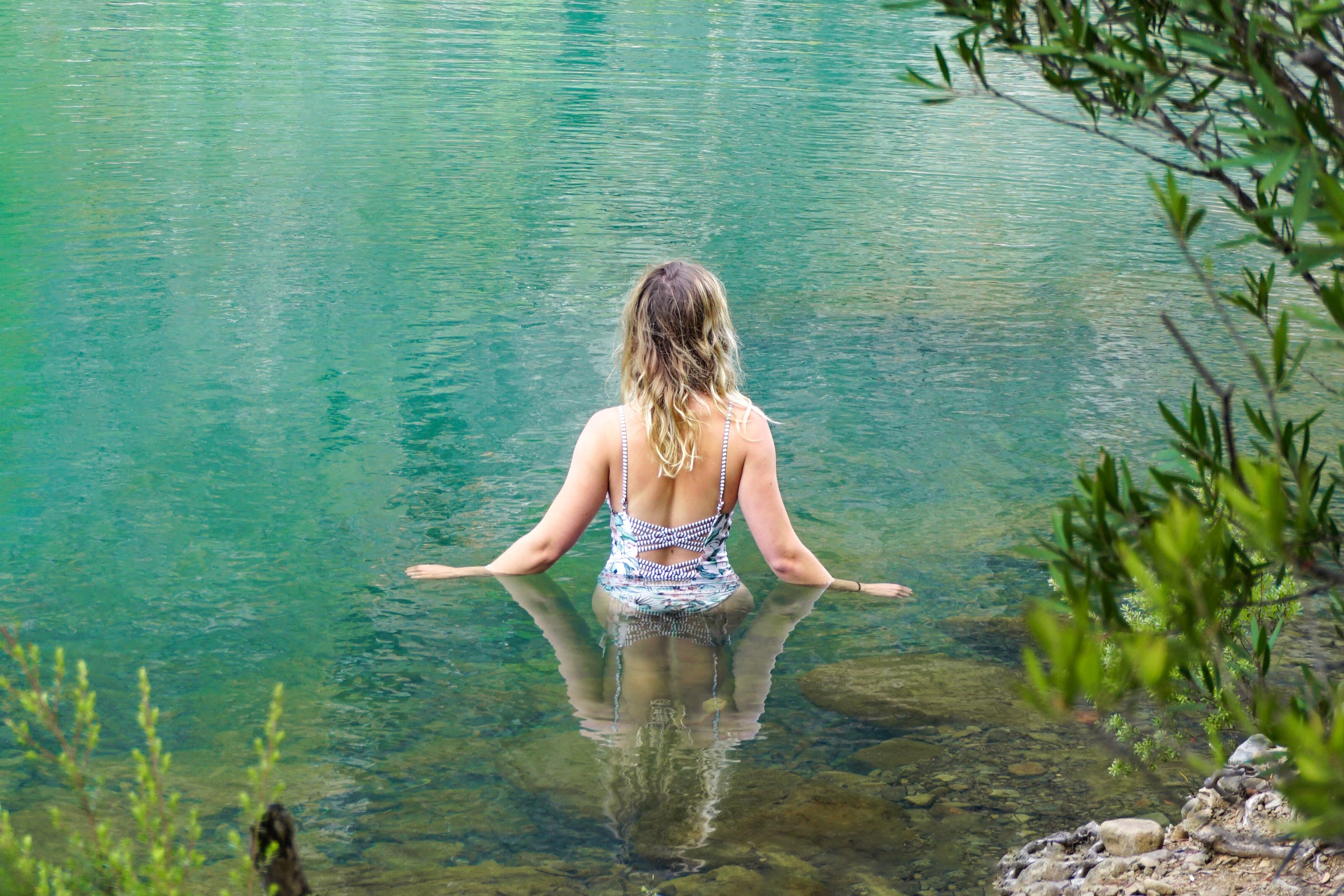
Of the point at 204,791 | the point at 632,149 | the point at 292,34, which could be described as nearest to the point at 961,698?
the point at 204,791

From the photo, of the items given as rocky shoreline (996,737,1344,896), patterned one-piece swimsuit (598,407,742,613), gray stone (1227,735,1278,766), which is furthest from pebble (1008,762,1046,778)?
patterned one-piece swimsuit (598,407,742,613)

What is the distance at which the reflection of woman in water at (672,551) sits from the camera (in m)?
4.62

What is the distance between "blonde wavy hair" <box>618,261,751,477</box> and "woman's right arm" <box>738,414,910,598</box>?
0.21 meters

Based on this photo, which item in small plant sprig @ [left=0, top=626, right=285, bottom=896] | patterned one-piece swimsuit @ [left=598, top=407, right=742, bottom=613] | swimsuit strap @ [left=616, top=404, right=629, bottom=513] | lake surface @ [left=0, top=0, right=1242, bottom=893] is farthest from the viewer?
patterned one-piece swimsuit @ [left=598, top=407, right=742, bottom=613]

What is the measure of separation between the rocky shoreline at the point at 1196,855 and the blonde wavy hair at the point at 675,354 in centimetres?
193

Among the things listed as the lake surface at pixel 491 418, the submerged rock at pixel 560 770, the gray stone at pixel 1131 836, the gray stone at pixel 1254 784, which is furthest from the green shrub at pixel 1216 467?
the submerged rock at pixel 560 770

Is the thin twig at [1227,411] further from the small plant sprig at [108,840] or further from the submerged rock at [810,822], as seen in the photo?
the submerged rock at [810,822]

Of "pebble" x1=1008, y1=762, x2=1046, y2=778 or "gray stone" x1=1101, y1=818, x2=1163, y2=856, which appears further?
"pebble" x1=1008, y1=762, x2=1046, y2=778

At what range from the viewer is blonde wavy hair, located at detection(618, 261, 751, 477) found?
182 inches

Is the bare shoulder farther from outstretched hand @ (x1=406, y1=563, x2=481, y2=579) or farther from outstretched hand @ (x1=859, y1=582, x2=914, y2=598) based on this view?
outstretched hand @ (x1=406, y1=563, x2=481, y2=579)

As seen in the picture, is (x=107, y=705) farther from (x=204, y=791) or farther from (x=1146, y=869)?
(x=1146, y=869)

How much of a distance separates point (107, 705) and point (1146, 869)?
162 inches

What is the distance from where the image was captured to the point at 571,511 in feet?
16.3

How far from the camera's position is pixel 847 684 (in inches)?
209
